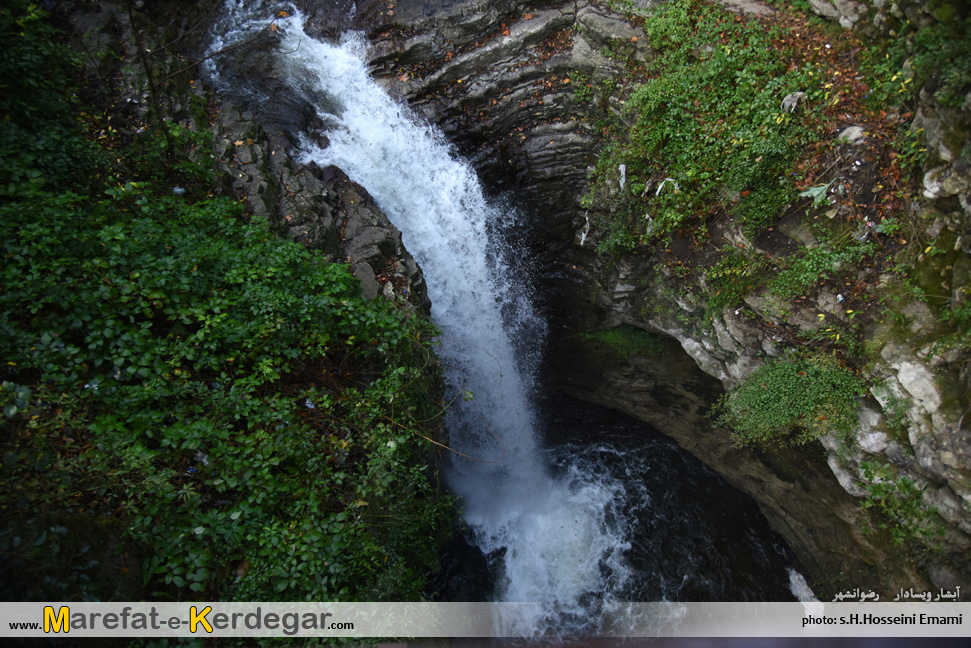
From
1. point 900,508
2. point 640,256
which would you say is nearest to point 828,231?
point 640,256

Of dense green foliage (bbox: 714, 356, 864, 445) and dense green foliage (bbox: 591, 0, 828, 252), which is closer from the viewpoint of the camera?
dense green foliage (bbox: 714, 356, 864, 445)

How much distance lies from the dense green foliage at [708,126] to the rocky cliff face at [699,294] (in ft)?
1.55

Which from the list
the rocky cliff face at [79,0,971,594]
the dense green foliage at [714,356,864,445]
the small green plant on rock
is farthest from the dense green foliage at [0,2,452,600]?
the small green plant on rock

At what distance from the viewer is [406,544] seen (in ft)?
18.4

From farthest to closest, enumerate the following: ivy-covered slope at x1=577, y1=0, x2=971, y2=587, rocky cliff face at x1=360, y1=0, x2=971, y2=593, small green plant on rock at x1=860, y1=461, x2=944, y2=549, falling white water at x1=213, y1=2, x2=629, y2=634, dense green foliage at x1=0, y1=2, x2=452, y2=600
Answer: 1. falling white water at x1=213, y1=2, x2=629, y2=634
2. small green plant on rock at x1=860, y1=461, x2=944, y2=549
3. rocky cliff face at x1=360, y1=0, x2=971, y2=593
4. ivy-covered slope at x1=577, y1=0, x2=971, y2=587
5. dense green foliage at x1=0, y1=2, x2=452, y2=600

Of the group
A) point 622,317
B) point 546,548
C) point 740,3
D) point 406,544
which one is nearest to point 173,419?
point 406,544

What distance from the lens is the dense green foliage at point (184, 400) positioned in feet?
12.3

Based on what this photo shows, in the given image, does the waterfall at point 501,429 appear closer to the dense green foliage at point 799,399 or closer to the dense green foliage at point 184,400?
the dense green foliage at point 184,400

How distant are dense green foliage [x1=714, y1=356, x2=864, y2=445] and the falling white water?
419cm

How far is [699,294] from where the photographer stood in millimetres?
8211

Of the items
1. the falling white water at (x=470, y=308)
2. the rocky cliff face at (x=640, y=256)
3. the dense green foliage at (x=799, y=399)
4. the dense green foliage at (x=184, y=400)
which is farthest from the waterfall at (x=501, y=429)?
the dense green foliage at (x=799, y=399)

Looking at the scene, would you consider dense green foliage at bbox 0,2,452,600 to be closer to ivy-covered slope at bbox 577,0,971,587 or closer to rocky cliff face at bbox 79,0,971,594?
rocky cliff face at bbox 79,0,971,594

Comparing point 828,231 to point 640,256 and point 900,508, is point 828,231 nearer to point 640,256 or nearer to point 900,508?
point 640,256

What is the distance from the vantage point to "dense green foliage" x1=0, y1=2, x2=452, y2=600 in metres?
3.76
